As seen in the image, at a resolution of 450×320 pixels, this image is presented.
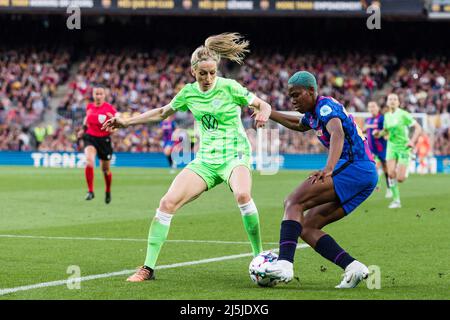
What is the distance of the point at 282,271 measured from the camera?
26.9 ft

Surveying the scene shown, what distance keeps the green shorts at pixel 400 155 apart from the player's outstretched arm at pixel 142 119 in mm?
12593

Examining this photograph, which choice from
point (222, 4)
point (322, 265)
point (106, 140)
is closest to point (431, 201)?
point (106, 140)

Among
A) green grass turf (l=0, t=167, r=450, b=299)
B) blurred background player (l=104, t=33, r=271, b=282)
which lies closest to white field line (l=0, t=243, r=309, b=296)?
green grass turf (l=0, t=167, r=450, b=299)

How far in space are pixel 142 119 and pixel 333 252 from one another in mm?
2513

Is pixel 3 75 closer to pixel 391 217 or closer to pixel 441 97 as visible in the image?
pixel 441 97

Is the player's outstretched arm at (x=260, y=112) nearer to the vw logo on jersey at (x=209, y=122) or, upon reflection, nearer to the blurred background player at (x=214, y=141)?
the blurred background player at (x=214, y=141)

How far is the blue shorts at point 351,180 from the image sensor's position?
836 centimetres

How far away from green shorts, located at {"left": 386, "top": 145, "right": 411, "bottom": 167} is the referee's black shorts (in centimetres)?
628

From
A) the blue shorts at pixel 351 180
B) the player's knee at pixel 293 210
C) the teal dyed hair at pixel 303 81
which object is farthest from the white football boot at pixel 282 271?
the teal dyed hair at pixel 303 81

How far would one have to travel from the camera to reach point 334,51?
1970 inches

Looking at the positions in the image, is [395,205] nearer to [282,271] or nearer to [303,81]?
[303,81]

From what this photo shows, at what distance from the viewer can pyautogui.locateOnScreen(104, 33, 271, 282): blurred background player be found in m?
9.26

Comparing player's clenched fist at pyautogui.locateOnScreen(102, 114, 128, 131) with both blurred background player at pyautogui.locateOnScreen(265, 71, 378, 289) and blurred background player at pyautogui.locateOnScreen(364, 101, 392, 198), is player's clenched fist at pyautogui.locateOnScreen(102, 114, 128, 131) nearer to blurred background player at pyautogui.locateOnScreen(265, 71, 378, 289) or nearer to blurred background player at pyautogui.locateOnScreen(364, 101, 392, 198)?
blurred background player at pyautogui.locateOnScreen(265, 71, 378, 289)

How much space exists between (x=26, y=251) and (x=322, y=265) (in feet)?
11.8
